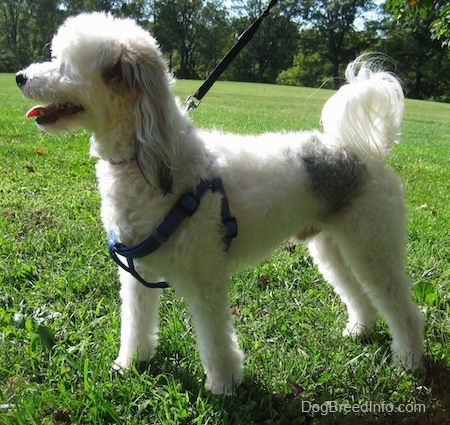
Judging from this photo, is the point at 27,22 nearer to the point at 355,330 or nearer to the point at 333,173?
the point at 333,173

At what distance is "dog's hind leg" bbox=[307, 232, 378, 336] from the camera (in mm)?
3314

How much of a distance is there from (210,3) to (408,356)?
78522 millimetres

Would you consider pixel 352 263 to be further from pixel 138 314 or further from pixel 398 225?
pixel 138 314

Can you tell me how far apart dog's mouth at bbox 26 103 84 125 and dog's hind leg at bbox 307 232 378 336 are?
73.8 inches

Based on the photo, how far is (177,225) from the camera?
235cm

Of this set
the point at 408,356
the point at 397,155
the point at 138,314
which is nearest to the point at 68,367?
the point at 138,314

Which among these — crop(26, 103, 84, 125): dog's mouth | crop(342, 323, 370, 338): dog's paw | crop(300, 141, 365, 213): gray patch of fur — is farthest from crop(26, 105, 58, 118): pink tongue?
crop(342, 323, 370, 338): dog's paw

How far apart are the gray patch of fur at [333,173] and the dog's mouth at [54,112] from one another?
1.36m

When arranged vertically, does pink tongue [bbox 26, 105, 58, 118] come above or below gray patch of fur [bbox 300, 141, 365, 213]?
above

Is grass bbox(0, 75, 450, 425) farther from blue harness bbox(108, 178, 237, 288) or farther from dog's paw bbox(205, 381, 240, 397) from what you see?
blue harness bbox(108, 178, 237, 288)

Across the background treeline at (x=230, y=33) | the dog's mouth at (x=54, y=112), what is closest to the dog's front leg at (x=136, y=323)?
the dog's mouth at (x=54, y=112)

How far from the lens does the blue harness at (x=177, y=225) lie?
7.64ft

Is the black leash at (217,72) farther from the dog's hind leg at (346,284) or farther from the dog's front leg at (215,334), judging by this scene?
the dog's hind leg at (346,284)

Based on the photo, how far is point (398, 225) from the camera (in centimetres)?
295
